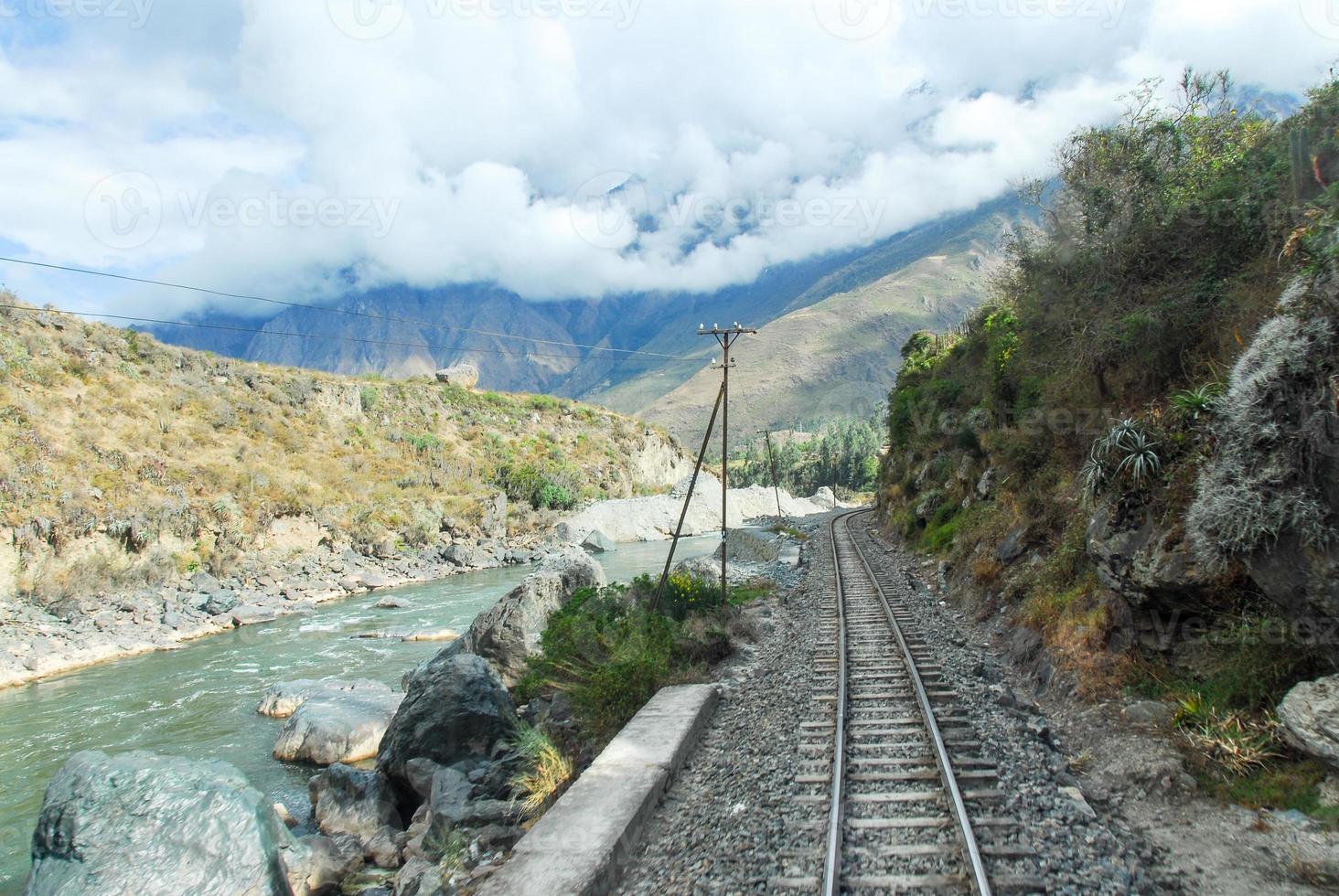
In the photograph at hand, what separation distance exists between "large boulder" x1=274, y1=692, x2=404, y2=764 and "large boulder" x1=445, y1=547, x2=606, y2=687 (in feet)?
8.95

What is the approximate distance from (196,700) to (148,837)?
13.9 m

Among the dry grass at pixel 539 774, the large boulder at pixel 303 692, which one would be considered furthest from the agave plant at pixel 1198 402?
the large boulder at pixel 303 692

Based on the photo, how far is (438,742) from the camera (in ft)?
37.0

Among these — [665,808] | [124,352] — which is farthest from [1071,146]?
[124,352]

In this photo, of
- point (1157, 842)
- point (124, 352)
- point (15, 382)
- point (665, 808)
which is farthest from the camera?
point (124, 352)

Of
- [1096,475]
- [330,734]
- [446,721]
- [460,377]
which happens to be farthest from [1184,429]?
[460,377]

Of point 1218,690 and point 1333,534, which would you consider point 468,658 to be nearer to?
point 1218,690

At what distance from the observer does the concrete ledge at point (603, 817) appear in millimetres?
5555

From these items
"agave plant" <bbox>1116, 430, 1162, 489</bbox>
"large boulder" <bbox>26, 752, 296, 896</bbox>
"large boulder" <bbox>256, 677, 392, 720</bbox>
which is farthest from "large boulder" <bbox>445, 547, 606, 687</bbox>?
"agave plant" <bbox>1116, 430, 1162, 489</bbox>

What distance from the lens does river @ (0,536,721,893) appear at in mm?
13148

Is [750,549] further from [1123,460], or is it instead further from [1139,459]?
[1139,459]

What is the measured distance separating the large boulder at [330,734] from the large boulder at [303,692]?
167 cm

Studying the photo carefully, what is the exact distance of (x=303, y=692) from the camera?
17.8m

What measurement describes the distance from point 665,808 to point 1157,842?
441 centimetres
